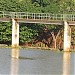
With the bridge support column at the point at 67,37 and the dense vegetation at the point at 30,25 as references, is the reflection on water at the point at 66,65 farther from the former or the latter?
the dense vegetation at the point at 30,25

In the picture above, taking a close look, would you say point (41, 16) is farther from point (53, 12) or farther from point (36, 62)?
point (36, 62)

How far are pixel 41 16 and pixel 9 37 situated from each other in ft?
16.8

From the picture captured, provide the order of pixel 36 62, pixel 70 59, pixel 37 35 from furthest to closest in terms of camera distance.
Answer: pixel 37 35
pixel 70 59
pixel 36 62

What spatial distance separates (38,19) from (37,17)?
377 centimetres

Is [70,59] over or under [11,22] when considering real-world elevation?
under

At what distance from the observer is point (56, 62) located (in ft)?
129

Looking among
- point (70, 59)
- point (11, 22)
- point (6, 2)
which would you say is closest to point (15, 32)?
point (11, 22)

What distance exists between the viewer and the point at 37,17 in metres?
59.2

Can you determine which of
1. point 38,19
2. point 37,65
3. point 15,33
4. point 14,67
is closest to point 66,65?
point 37,65

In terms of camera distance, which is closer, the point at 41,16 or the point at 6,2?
the point at 41,16

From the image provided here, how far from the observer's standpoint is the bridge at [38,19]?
5159 centimetres

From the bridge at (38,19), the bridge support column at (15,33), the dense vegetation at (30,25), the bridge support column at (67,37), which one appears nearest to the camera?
the bridge support column at (67,37)

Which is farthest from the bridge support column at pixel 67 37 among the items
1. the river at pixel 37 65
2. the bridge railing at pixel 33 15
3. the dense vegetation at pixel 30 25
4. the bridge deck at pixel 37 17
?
the dense vegetation at pixel 30 25

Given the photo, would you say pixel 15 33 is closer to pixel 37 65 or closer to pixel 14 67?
pixel 37 65
